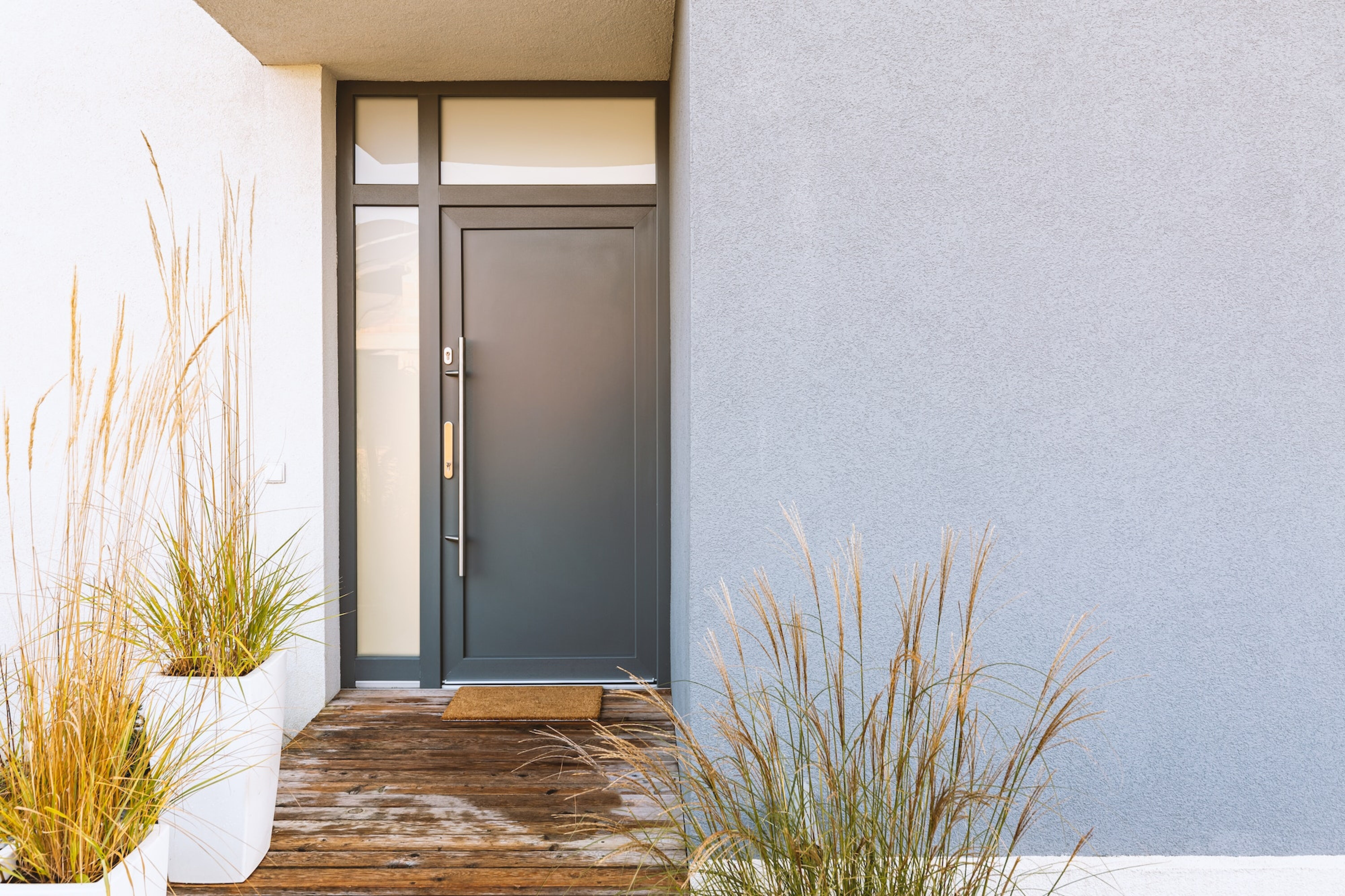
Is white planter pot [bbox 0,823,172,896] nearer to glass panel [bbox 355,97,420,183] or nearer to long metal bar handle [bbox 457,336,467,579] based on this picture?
long metal bar handle [bbox 457,336,467,579]

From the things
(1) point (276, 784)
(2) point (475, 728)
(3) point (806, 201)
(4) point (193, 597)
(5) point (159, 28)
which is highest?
(5) point (159, 28)

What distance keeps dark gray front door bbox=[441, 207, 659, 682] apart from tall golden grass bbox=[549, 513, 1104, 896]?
3.11 ft

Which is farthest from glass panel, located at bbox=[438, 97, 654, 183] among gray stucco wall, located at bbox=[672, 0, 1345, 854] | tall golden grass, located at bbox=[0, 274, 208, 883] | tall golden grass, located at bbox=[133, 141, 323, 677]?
tall golden grass, located at bbox=[0, 274, 208, 883]

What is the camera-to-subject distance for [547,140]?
351cm

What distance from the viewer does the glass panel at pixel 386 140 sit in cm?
347

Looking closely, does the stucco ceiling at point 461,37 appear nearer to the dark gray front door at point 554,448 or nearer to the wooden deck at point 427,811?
the dark gray front door at point 554,448

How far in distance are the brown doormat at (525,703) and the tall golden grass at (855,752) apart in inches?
20.2

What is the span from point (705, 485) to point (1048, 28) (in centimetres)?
152

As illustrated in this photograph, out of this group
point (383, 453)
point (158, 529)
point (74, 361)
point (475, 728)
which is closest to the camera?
point (74, 361)

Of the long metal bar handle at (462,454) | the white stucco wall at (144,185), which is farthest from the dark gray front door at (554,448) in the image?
the white stucco wall at (144,185)

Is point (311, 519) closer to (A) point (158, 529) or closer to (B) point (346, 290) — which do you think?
(B) point (346, 290)

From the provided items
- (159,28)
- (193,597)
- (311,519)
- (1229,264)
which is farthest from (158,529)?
(1229,264)

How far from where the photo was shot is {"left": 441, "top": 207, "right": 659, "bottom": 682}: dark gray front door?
352 cm

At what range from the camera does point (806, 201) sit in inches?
80.7
